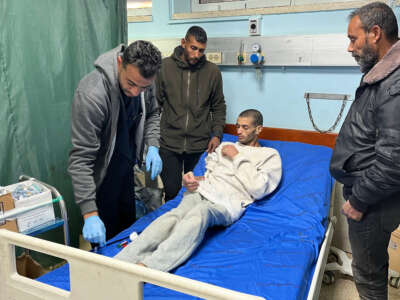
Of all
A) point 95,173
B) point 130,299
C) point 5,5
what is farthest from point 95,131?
point 5,5

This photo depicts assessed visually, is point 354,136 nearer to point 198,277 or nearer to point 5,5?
point 198,277

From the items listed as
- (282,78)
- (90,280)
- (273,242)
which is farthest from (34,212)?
(282,78)

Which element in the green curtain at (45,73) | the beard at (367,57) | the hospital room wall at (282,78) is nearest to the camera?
the beard at (367,57)

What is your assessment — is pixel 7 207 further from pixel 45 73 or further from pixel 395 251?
pixel 395 251

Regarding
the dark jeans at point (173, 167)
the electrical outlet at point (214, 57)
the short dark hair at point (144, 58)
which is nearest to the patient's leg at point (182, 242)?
the short dark hair at point (144, 58)

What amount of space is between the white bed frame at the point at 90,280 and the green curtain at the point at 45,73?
3.16ft

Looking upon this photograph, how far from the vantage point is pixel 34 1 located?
5.97 ft

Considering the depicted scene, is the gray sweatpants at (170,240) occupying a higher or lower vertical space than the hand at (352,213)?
lower

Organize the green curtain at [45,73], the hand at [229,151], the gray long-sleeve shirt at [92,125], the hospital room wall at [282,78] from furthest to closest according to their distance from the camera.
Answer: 1. the hospital room wall at [282,78]
2. the hand at [229,151]
3. the green curtain at [45,73]
4. the gray long-sleeve shirt at [92,125]

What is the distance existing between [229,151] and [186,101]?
1.76ft

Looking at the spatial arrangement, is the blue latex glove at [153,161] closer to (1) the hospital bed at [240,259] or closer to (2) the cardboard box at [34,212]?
(1) the hospital bed at [240,259]

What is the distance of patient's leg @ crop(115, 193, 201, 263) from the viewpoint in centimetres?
Result: 138

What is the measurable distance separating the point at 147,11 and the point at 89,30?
109cm

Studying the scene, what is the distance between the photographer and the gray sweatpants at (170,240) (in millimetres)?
1366
